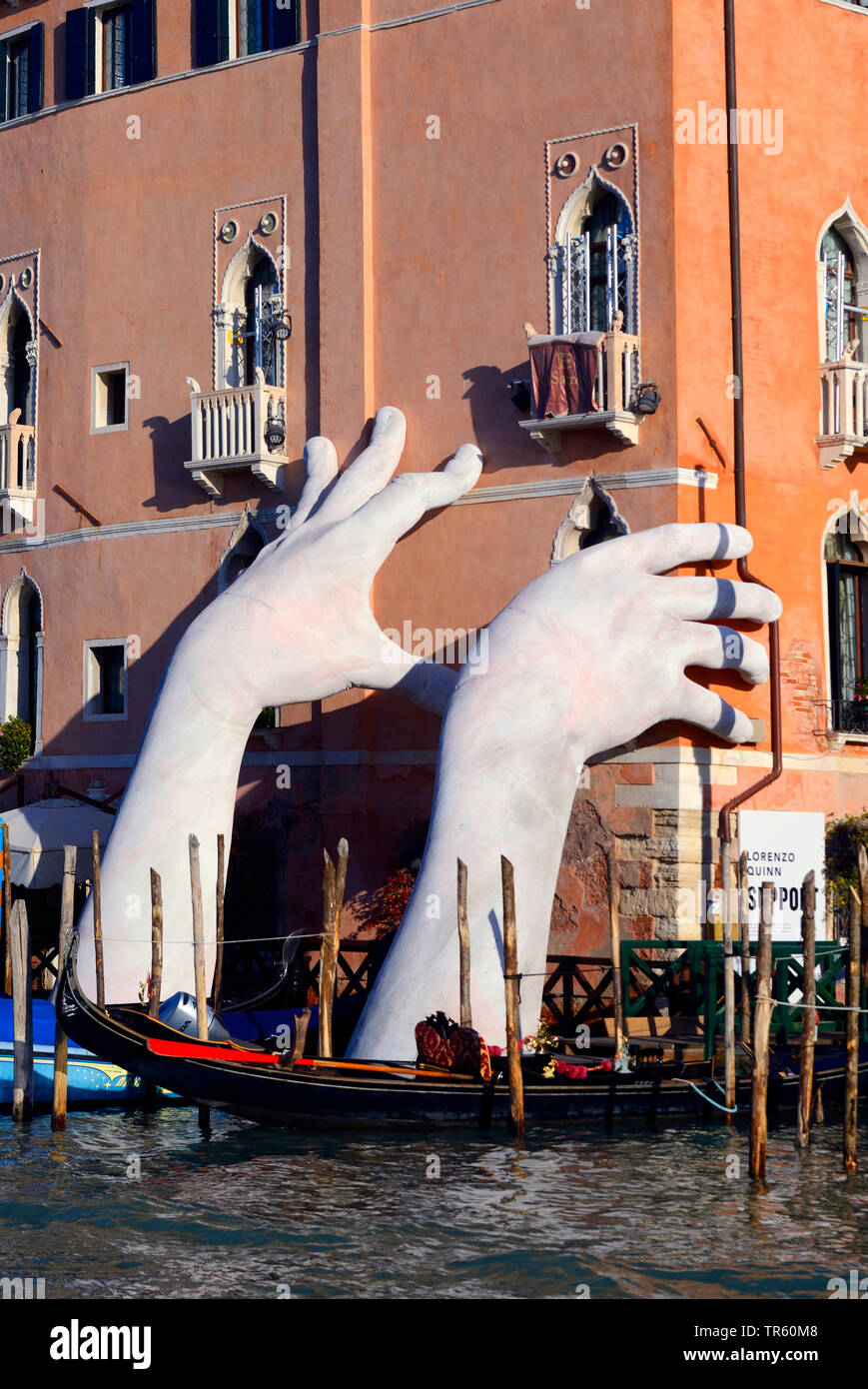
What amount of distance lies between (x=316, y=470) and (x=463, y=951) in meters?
7.23

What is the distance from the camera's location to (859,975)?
48.4ft

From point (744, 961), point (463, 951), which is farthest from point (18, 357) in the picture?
point (744, 961)

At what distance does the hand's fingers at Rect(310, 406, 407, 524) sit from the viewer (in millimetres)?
21578

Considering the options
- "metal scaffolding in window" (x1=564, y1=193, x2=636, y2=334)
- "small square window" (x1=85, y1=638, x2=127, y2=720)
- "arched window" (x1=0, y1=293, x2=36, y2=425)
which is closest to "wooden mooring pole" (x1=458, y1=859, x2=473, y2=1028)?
"metal scaffolding in window" (x1=564, y1=193, x2=636, y2=334)

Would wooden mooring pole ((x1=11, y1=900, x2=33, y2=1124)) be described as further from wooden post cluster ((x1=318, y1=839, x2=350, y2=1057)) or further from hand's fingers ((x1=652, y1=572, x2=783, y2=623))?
hand's fingers ((x1=652, y1=572, x2=783, y2=623))

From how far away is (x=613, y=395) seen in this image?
2067cm

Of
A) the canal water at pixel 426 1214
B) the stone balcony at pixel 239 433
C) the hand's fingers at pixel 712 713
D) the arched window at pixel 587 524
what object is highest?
the stone balcony at pixel 239 433

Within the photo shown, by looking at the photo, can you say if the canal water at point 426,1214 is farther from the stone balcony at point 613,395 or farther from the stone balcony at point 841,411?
the stone balcony at point 841,411

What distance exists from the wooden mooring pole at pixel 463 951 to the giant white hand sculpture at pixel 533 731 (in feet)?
1.48

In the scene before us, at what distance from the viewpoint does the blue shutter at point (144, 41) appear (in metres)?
25.5

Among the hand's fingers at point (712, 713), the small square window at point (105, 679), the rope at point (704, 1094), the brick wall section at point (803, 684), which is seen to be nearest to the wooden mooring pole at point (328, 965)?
the rope at point (704, 1094)

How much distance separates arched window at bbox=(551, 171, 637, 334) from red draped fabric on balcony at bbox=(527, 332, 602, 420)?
0.46m

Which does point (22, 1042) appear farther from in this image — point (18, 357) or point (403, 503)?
point (18, 357)

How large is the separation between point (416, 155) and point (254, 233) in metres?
2.54
